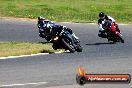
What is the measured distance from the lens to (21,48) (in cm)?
2309

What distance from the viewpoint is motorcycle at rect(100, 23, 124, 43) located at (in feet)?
86.1

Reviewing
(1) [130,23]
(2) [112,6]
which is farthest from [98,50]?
(2) [112,6]

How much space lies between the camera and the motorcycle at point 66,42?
74.0 ft

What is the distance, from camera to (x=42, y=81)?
15898mm

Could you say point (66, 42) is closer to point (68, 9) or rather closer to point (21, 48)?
point (21, 48)

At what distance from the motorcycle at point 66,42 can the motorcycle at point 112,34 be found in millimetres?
3800

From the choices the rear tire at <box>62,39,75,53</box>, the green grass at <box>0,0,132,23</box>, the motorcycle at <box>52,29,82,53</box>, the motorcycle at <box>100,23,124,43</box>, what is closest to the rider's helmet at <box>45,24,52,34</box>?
the motorcycle at <box>52,29,82,53</box>

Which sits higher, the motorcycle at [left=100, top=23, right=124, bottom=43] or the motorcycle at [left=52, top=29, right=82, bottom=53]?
the motorcycle at [left=52, top=29, right=82, bottom=53]

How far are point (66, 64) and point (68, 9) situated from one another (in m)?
19.1

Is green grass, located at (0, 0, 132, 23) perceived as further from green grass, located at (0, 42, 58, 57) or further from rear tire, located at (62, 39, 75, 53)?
rear tire, located at (62, 39, 75, 53)

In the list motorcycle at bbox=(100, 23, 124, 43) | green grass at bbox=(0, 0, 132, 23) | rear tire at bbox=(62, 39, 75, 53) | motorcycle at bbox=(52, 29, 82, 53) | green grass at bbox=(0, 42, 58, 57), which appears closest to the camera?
green grass at bbox=(0, 42, 58, 57)

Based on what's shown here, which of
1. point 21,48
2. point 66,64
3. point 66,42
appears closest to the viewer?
point 66,64

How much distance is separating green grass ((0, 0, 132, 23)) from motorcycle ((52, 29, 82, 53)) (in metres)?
11.4

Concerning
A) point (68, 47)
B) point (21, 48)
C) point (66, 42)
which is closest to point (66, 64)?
point (68, 47)
